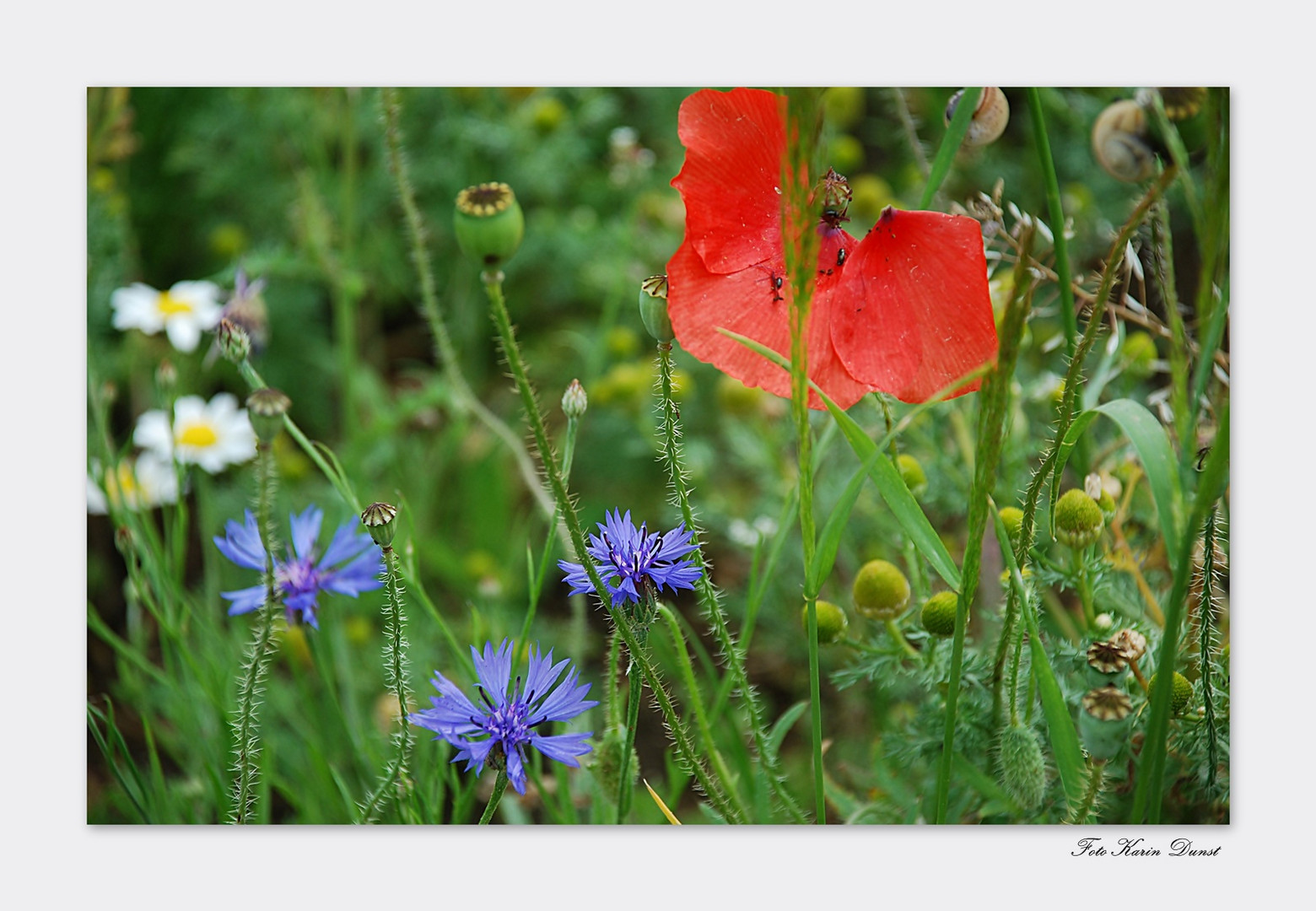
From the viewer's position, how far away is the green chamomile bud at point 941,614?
789 millimetres

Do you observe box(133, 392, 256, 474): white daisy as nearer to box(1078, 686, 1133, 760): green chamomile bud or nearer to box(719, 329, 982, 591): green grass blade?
box(719, 329, 982, 591): green grass blade

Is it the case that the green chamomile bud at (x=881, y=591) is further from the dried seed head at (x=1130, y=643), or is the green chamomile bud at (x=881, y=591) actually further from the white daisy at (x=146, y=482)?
the white daisy at (x=146, y=482)

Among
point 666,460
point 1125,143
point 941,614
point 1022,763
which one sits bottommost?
point 1022,763

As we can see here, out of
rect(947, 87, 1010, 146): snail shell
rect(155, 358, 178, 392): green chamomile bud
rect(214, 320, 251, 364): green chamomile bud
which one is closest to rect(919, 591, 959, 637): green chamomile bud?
rect(947, 87, 1010, 146): snail shell

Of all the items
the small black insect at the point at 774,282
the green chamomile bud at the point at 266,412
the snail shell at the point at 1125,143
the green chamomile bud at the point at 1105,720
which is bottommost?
the green chamomile bud at the point at 1105,720

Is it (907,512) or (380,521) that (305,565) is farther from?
(907,512)

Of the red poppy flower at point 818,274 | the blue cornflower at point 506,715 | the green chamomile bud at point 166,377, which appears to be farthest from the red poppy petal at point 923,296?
the green chamomile bud at point 166,377

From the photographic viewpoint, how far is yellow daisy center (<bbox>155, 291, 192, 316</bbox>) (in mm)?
1217

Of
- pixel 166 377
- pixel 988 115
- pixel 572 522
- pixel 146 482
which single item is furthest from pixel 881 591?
pixel 146 482

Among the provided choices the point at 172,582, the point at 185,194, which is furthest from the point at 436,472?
the point at 185,194

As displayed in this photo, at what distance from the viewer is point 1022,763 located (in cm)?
79

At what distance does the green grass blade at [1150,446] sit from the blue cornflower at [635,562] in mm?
257

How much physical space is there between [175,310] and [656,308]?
747mm

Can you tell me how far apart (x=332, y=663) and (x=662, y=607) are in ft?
1.96
